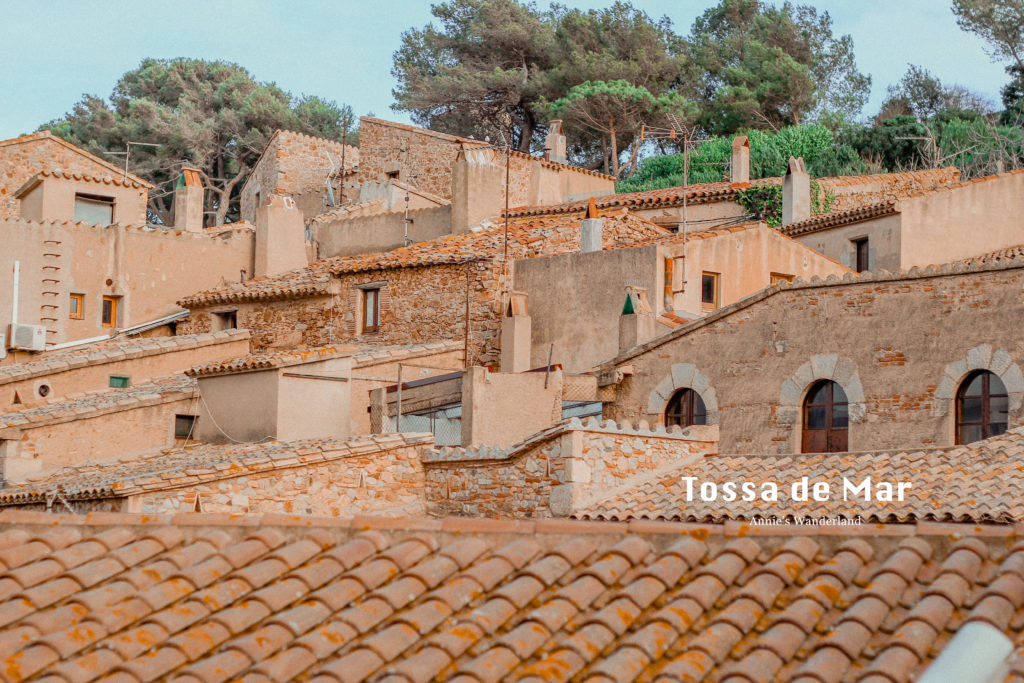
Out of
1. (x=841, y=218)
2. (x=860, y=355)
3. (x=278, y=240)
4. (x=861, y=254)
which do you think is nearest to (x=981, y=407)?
(x=860, y=355)

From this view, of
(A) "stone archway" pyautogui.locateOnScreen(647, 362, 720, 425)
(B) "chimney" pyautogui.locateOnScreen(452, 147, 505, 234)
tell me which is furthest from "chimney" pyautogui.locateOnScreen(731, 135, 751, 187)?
(A) "stone archway" pyautogui.locateOnScreen(647, 362, 720, 425)

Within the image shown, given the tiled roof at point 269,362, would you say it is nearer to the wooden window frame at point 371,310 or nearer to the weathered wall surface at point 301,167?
the wooden window frame at point 371,310

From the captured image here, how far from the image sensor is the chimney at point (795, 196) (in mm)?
33500

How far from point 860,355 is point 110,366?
14.5 m

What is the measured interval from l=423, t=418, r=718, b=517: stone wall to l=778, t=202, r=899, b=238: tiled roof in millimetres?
10909

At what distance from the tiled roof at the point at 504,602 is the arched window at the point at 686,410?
1433 cm

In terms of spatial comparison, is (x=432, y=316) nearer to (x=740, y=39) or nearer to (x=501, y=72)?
(x=501, y=72)

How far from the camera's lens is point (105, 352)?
28.2 metres

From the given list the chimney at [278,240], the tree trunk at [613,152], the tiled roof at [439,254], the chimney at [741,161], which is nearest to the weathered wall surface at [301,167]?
the chimney at [278,240]

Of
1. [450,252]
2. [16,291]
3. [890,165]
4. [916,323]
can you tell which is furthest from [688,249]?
[890,165]

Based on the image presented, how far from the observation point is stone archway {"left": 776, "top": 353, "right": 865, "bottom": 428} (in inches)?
792

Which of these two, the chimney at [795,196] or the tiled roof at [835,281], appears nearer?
the tiled roof at [835,281]

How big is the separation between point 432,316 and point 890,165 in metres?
19.5

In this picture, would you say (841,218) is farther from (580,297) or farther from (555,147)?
(555,147)
